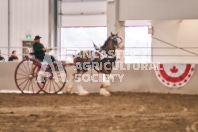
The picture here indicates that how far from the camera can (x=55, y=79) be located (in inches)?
478

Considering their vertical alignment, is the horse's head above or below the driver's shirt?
above

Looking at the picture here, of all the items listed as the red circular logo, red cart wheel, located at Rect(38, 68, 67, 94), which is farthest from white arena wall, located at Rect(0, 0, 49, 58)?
the red circular logo

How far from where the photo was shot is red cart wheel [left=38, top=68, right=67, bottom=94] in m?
11.7

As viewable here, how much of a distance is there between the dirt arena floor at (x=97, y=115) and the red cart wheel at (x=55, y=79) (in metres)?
1.56

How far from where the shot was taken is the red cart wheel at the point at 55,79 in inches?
461

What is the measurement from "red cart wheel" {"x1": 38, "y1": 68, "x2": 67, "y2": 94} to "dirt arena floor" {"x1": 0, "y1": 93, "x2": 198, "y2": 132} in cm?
156

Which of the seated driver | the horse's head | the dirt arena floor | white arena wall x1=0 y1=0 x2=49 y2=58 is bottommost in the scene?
the dirt arena floor

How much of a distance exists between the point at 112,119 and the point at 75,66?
5.50 m

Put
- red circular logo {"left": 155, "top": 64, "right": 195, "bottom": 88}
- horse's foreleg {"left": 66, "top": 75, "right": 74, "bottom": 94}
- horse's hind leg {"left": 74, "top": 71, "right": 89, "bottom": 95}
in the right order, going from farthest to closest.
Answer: red circular logo {"left": 155, "top": 64, "right": 195, "bottom": 88} → horse's foreleg {"left": 66, "top": 75, "right": 74, "bottom": 94} → horse's hind leg {"left": 74, "top": 71, "right": 89, "bottom": 95}

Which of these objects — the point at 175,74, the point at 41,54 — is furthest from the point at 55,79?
the point at 175,74

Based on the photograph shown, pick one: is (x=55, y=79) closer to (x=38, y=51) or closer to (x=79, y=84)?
(x=79, y=84)

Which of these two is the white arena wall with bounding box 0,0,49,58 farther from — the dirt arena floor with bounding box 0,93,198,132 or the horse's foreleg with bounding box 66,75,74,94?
the dirt arena floor with bounding box 0,93,198,132

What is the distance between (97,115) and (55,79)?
492 centimetres

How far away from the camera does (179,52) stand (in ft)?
57.1
